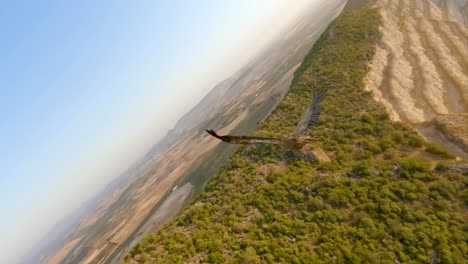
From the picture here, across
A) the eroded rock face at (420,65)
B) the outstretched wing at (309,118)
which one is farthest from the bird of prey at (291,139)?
the eroded rock face at (420,65)

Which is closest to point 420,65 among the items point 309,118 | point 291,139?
point 309,118

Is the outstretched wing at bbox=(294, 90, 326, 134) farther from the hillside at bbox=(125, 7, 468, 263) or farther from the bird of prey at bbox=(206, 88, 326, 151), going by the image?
the hillside at bbox=(125, 7, 468, 263)

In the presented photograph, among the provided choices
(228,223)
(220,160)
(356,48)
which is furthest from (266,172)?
(220,160)

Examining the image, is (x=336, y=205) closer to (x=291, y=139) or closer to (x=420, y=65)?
(x=291, y=139)

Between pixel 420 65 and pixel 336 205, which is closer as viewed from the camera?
pixel 336 205

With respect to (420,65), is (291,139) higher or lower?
higher

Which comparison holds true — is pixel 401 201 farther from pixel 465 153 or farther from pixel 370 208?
pixel 465 153
